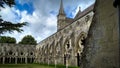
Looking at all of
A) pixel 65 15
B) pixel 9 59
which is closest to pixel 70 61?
pixel 9 59

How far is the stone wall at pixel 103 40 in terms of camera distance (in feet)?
11.7

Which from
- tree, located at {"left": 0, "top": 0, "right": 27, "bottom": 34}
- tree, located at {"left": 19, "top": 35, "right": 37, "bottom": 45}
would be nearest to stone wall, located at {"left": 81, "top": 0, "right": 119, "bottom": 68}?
tree, located at {"left": 0, "top": 0, "right": 27, "bottom": 34}

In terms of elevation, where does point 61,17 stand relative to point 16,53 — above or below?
above

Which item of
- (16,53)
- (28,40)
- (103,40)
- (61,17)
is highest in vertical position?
(61,17)

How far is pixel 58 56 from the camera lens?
34656mm

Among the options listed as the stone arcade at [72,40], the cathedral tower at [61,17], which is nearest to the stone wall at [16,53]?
the cathedral tower at [61,17]

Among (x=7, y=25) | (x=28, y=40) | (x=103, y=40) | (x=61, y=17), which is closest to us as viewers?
(x=103, y=40)

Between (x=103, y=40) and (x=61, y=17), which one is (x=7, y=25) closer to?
(x=103, y=40)

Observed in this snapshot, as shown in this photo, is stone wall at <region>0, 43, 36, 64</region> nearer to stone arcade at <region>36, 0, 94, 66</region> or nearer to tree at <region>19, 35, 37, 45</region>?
stone arcade at <region>36, 0, 94, 66</region>

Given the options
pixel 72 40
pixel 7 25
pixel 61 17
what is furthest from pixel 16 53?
pixel 7 25

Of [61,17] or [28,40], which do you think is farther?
[28,40]

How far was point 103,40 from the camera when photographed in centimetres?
398

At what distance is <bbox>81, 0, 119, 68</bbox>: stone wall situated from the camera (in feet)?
11.7

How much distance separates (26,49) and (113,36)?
183ft
